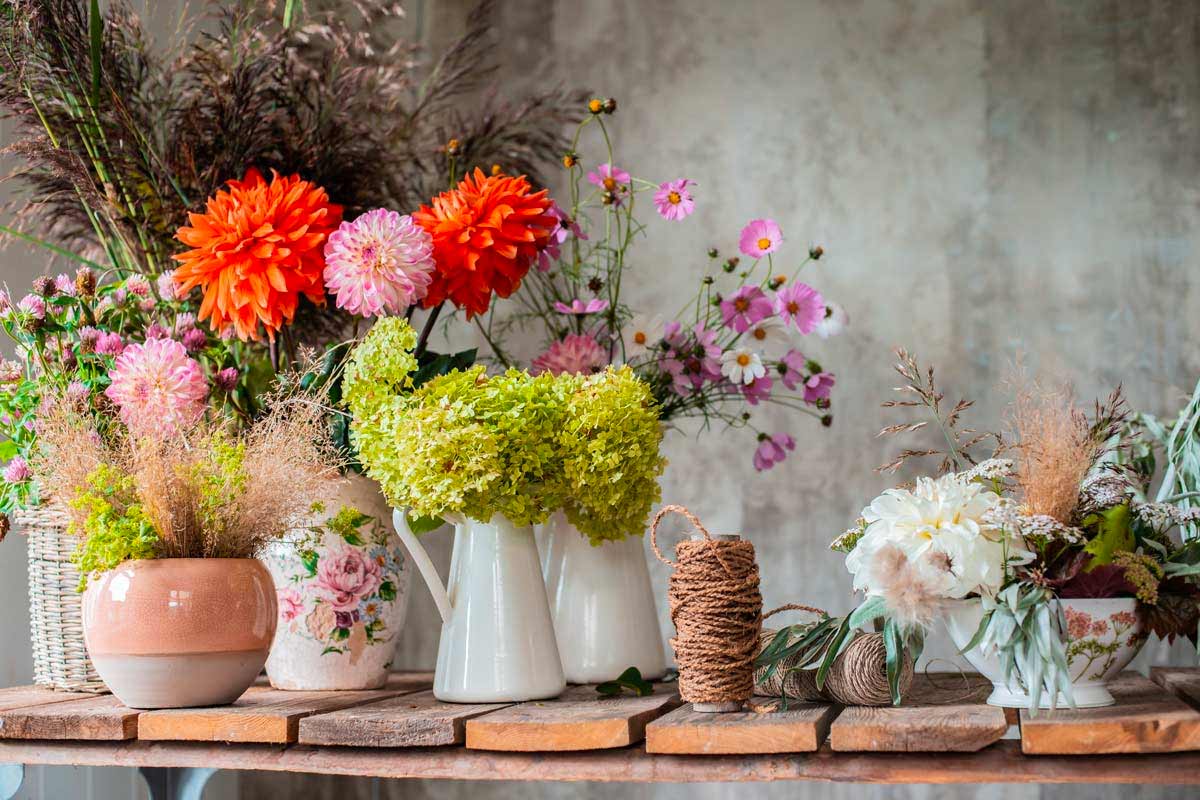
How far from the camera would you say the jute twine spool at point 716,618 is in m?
1.08

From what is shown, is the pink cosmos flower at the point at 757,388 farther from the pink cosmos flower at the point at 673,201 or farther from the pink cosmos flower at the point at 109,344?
the pink cosmos flower at the point at 109,344

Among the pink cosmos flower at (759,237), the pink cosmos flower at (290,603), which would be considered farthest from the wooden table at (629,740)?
the pink cosmos flower at (759,237)

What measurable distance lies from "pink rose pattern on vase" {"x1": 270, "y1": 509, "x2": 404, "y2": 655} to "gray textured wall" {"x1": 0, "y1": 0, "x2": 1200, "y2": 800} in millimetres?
856

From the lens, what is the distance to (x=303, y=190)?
128 centimetres

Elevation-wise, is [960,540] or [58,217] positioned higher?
[58,217]

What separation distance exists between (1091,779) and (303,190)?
94cm

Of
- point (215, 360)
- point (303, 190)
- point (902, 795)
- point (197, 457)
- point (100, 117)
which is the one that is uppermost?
point (100, 117)

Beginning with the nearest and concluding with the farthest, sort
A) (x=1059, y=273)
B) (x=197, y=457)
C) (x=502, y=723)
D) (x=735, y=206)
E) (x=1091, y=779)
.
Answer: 1. (x=1091, y=779)
2. (x=502, y=723)
3. (x=197, y=457)
4. (x=1059, y=273)
5. (x=735, y=206)

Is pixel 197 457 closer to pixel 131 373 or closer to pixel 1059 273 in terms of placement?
pixel 131 373

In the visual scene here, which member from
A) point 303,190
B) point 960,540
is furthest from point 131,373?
point 960,540

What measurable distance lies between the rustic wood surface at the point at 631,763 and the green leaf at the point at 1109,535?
180mm

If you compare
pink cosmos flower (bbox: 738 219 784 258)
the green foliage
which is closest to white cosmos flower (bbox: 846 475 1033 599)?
pink cosmos flower (bbox: 738 219 784 258)

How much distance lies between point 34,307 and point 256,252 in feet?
0.81

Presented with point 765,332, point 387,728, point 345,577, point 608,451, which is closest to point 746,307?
point 765,332
